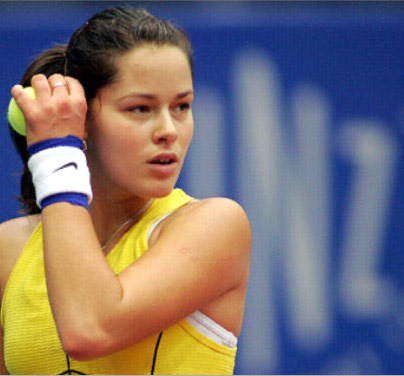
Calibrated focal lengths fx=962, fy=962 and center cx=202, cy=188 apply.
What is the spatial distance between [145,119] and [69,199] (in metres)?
0.27

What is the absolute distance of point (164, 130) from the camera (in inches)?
83.3

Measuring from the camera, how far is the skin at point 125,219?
190cm

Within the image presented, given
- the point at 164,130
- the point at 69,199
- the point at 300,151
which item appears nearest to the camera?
the point at 69,199

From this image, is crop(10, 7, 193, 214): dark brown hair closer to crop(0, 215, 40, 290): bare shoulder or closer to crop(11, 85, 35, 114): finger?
crop(11, 85, 35, 114): finger

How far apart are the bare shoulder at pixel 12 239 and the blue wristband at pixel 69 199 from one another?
39cm

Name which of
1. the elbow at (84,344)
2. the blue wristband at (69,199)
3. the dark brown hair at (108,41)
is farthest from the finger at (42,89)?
the elbow at (84,344)

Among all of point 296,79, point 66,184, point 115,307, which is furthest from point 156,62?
point 296,79

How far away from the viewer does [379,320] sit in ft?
12.9

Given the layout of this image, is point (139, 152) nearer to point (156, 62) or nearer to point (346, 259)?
point (156, 62)

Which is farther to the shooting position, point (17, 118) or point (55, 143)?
point (17, 118)

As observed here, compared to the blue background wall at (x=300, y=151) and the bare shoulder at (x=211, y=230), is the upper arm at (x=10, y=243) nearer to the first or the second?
the bare shoulder at (x=211, y=230)

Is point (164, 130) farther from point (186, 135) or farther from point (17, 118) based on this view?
point (17, 118)

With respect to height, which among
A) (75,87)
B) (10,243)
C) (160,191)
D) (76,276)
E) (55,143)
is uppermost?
(75,87)

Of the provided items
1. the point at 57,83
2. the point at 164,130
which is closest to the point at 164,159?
the point at 164,130
